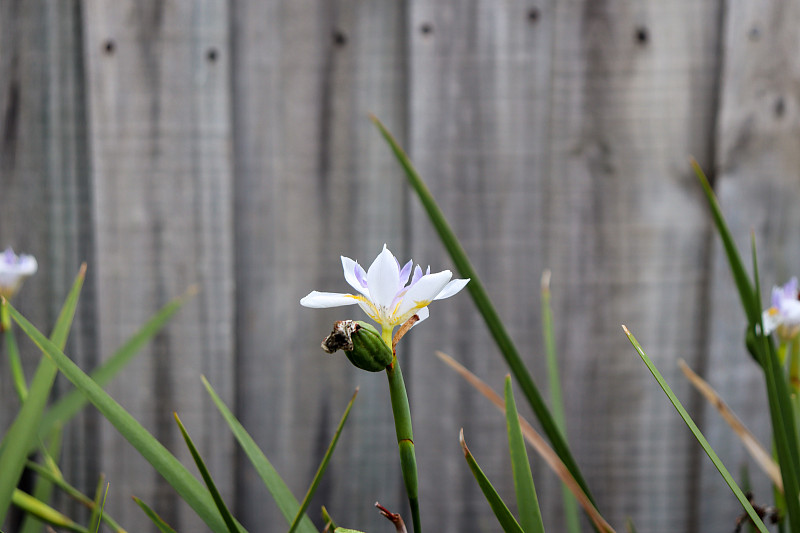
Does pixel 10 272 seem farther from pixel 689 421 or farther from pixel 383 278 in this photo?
pixel 689 421

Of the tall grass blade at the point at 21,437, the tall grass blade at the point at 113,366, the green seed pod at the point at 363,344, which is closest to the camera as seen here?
the green seed pod at the point at 363,344

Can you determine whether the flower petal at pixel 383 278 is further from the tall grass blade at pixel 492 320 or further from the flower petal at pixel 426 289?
the tall grass blade at pixel 492 320

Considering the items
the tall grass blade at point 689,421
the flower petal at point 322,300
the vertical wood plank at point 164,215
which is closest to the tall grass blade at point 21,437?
the flower petal at point 322,300

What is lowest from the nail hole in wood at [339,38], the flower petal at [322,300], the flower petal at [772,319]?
the flower petal at [772,319]

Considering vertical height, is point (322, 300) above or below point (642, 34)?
below

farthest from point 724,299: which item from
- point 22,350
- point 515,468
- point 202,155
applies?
point 22,350

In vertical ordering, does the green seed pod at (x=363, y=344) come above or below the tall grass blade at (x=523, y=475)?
above

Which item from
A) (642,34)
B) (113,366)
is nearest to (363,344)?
(113,366)

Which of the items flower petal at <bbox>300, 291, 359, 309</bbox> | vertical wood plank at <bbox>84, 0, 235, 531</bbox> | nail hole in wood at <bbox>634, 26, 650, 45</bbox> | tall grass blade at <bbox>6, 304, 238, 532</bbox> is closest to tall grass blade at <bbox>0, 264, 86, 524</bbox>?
tall grass blade at <bbox>6, 304, 238, 532</bbox>
